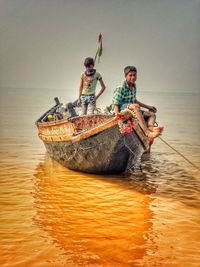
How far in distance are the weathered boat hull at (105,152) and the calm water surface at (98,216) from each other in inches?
8.3

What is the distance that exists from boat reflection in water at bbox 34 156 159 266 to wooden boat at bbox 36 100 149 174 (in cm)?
25

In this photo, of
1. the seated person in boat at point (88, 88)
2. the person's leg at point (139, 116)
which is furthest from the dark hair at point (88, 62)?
the person's leg at point (139, 116)

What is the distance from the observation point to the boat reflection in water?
130 inches

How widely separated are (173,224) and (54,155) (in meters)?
4.14

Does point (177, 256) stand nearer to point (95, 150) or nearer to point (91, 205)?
point (91, 205)

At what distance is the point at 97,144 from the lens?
238 inches

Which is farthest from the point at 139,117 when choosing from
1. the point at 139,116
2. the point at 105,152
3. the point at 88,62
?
the point at 88,62

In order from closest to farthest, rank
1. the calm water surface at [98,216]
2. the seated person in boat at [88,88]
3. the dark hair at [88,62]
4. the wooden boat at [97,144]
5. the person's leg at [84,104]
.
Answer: the calm water surface at [98,216]
the wooden boat at [97,144]
the dark hair at [88,62]
the seated person in boat at [88,88]
the person's leg at [84,104]

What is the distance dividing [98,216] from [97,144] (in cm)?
195

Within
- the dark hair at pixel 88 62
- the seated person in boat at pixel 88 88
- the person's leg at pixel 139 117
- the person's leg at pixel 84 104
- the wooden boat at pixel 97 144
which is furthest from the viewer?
the person's leg at pixel 84 104

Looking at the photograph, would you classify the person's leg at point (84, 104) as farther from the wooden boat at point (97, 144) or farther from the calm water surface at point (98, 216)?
the calm water surface at point (98, 216)

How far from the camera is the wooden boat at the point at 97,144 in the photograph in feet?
19.1

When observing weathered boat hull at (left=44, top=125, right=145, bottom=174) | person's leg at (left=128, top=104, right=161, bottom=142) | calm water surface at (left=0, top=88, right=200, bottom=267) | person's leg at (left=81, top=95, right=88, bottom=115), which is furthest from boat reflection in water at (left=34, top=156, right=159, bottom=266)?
person's leg at (left=81, top=95, right=88, bottom=115)

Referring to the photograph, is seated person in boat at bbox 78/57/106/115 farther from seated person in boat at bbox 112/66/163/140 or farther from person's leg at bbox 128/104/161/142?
person's leg at bbox 128/104/161/142
